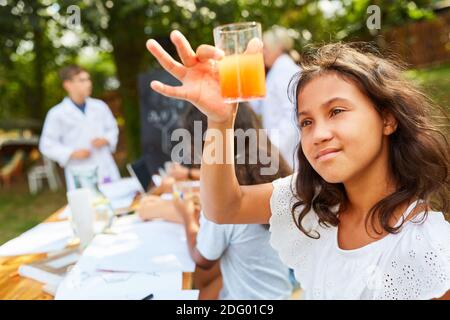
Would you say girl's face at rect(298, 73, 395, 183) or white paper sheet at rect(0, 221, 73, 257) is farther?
white paper sheet at rect(0, 221, 73, 257)

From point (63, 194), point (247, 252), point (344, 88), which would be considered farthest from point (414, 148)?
point (63, 194)

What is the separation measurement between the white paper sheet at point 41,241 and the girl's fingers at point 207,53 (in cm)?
129

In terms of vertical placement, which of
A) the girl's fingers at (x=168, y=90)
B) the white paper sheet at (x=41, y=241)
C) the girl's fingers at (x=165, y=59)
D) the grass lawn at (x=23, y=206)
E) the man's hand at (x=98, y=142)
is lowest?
the grass lawn at (x=23, y=206)

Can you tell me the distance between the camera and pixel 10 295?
1604 mm

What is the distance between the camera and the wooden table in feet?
5.23

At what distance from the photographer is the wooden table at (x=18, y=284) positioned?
5.23 ft

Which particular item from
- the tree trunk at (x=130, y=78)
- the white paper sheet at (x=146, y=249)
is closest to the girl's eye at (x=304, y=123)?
the white paper sheet at (x=146, y=249)

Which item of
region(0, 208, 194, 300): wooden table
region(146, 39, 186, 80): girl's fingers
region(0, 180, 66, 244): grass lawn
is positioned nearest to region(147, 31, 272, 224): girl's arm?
region(146, 39, 186, 80): girl's fingers

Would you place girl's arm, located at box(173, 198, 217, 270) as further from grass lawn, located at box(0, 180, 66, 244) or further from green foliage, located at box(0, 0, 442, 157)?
grass lawn, located at box(0, 180, 66, 244)

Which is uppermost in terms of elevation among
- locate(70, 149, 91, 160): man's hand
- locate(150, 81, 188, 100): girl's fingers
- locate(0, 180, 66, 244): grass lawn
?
locate(150, 81, 188, 100): girl's fingers

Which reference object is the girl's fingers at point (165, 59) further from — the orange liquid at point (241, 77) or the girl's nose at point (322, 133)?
the girl's nose at point (322, 133)

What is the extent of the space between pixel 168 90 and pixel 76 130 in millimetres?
2833

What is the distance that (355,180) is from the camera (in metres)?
1.32

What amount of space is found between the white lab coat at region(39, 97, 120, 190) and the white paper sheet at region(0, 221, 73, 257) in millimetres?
1143
